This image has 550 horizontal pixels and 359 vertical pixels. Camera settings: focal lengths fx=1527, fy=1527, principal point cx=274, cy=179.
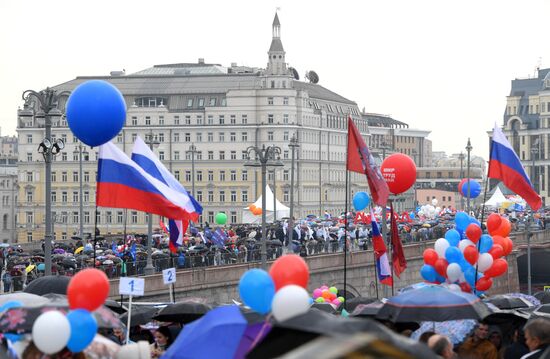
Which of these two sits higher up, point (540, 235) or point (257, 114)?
point (257, 114)

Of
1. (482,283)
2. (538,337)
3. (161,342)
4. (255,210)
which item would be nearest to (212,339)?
(538,337)

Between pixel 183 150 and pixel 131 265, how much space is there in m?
81.6

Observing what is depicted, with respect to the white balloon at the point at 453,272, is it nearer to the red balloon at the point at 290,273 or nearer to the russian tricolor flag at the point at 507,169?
the russian tricolor flag at the point at 507,169

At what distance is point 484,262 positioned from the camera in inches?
942

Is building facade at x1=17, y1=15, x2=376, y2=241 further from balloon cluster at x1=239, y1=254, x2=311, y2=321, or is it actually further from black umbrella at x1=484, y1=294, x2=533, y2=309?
balloon cluster at x1=239, y1=254, x2=311, y2=321

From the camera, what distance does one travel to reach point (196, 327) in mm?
11820

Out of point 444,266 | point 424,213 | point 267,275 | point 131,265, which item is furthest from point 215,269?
point 424,213

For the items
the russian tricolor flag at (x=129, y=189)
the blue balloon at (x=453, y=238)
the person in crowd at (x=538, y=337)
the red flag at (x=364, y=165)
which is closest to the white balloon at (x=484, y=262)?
the blue balloon at (x=453, y=238)

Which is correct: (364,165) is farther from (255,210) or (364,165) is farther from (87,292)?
(255,210)

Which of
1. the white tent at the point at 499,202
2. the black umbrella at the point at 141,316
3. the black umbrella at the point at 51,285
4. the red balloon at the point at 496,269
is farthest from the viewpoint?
the white tent at the point at 499,202

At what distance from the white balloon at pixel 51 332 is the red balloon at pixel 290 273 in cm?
165

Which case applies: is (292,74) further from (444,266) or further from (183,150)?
(444,266)

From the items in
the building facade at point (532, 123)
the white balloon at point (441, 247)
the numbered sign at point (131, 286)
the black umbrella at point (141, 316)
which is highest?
the building facade at point (532, 123)

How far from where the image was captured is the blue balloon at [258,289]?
38.6ft
